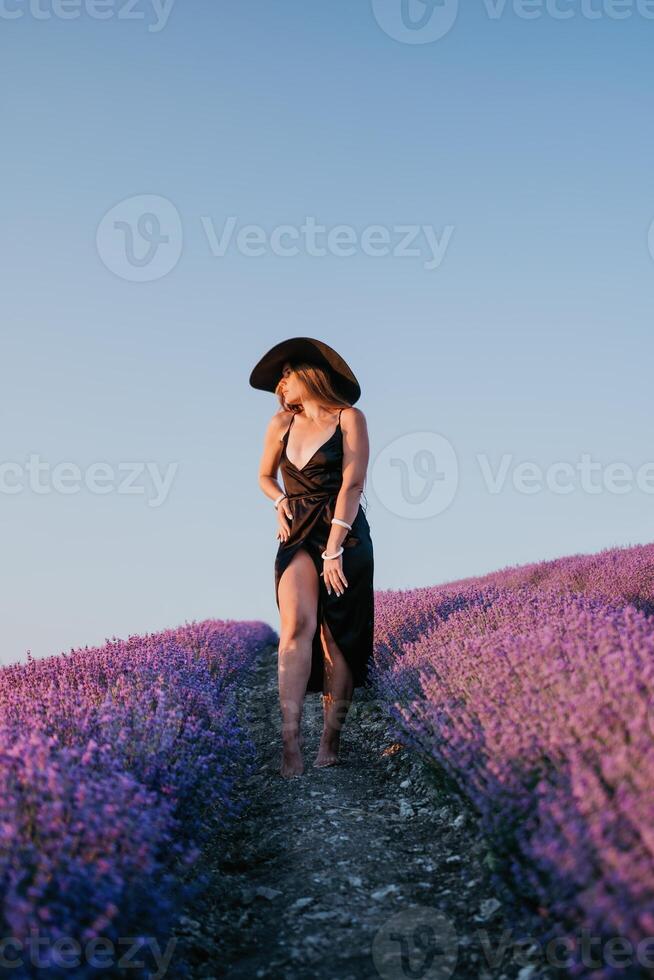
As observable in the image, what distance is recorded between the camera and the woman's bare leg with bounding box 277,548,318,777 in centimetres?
449

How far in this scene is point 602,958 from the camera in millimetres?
2010

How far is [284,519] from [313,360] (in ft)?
3.34

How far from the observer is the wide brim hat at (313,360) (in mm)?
4793

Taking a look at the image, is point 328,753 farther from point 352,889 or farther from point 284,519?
point 352,889

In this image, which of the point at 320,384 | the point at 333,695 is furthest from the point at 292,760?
the point at 320,384

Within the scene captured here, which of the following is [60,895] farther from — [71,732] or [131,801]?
[71,732]

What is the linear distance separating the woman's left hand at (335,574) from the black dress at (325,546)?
90 millimetres

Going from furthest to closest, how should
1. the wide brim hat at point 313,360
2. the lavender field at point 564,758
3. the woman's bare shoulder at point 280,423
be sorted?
the woman's bare shoulder at point 280,423, the wide brim hat at point 313,360, the lavender field at point 564,758

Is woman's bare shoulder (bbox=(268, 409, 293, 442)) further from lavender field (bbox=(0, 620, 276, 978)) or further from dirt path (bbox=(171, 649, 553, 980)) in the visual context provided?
dirt path (bbox=(171, 649, 553, 980))

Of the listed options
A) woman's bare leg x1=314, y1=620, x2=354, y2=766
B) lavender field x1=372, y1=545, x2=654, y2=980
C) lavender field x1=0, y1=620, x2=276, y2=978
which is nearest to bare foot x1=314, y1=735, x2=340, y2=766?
woman's bare leg x1=314, y1=620, x2=354, y2=766

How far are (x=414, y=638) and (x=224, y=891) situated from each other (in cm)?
296

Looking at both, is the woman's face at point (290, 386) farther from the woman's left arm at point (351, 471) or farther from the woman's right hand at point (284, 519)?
the woman's right hand at point (284, 519)

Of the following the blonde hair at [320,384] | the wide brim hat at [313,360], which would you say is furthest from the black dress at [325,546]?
the wide brim hat at [313,360]

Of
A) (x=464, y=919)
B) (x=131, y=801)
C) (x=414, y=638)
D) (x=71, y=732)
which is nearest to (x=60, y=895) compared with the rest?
(x=131, y=801)
